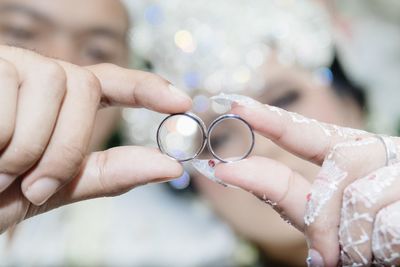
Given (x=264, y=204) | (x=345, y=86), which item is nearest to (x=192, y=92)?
(x=264, y=204)

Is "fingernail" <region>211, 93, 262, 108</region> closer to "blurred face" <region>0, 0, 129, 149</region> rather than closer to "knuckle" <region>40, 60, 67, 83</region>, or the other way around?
"knuckle" <region>40, 60, 67, 83</region>

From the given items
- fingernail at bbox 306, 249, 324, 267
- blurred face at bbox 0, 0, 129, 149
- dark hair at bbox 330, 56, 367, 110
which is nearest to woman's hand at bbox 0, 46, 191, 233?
fingernail at bbox 306, 249, 324, 267

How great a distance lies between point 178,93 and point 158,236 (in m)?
0.83

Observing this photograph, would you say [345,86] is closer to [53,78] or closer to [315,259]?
[315,259]

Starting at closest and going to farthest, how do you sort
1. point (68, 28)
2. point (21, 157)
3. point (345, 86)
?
point (21, 157)
point (68, 28)
point (345, 86)

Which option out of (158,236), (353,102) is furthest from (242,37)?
(158,236)

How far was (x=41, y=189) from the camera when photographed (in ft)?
1.69

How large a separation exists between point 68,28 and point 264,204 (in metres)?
0.53

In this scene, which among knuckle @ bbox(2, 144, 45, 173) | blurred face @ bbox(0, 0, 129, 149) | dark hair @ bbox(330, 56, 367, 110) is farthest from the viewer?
dark hair @ bbox(330, 56, 367, 110)

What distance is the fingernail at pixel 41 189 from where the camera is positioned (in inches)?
20.2

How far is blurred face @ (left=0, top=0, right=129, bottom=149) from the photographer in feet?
3.50

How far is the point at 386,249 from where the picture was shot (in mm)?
505

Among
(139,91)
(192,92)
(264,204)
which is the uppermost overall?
(139,91)

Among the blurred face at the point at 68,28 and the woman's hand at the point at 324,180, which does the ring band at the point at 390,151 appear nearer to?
the woman's hand at the point at 324,180
